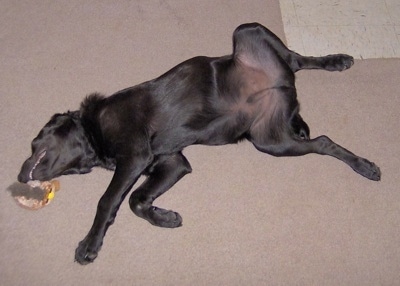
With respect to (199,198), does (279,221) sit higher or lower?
lower

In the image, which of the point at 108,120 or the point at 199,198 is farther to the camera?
the point at 199,198

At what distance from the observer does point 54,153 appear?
2273mm

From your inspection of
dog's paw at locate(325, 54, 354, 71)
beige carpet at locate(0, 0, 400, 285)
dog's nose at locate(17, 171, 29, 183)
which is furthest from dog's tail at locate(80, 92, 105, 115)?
dog's paw at locate(325, 54, 354, 71)

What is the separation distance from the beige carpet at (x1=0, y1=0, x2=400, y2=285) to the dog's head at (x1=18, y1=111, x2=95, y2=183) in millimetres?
261

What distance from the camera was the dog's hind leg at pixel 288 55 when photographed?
2510 mm

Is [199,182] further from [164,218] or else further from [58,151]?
[58,151]

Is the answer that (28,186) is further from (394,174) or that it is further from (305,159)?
(394,174)

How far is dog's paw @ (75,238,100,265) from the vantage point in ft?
7.53

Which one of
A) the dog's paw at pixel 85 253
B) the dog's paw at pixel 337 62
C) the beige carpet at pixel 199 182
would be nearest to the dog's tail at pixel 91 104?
the beige carpet at pixel 199 182

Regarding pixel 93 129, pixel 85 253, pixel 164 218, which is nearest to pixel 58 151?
pixel 93 129

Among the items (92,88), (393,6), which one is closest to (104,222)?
(92,88)

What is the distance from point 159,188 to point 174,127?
0.38 meters

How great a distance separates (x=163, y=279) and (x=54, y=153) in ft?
2.99

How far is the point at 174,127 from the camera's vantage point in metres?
→ 2.35
